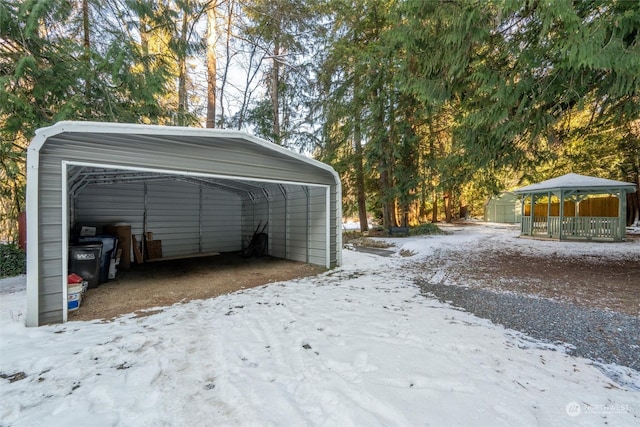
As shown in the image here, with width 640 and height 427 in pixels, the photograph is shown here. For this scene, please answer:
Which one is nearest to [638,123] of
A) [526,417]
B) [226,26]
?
[526,417]

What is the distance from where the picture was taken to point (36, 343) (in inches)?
109

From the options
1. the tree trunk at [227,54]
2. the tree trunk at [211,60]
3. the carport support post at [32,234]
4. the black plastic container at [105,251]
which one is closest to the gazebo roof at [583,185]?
the tree trunk at [211,60]

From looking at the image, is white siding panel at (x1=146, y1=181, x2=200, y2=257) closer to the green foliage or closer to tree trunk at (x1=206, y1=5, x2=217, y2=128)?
the green foliage

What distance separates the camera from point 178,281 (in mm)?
5449

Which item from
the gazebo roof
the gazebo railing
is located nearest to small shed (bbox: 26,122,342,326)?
the gazebo roof

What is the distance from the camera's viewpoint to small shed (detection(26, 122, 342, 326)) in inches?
126

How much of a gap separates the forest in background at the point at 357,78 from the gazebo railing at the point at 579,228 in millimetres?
2516

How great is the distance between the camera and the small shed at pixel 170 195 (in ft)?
10.5

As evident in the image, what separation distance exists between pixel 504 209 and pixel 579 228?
13.9 m

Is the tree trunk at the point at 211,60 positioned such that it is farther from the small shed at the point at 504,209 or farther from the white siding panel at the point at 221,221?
the small shed at the point at 504,209

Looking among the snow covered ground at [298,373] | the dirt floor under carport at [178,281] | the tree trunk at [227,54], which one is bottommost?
the dirt floor under carport at [178,281]

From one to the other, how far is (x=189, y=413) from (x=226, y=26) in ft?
40.5

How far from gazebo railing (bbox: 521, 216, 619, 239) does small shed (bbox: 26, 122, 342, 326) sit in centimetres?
1028

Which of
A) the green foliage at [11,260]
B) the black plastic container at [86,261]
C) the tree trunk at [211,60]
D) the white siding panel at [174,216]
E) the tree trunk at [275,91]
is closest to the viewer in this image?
the black plastic container at [86,261]
